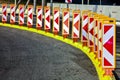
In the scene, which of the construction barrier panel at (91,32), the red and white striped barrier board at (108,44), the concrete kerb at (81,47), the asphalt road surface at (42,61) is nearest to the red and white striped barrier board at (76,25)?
the concrete kerb at (81,47)

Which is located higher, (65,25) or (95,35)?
(95,35)

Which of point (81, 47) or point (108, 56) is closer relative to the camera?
point (108, 56)

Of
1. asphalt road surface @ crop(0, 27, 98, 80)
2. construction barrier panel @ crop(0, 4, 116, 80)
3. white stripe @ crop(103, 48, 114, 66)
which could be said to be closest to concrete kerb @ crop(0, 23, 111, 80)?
construction barrier panel @ crop(0, 4, 116, 80)

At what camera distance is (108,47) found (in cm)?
960

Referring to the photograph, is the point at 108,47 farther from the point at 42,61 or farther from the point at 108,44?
the point at 42,61

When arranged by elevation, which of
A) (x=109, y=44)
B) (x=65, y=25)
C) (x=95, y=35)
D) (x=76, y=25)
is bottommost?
(x=65, y=25)

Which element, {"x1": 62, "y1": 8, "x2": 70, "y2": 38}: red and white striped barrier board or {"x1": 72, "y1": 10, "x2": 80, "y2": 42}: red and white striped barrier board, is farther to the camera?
{"x1": 62, "y1": 8, "x2": 70, "y2": 38}: red and white striped barrier board

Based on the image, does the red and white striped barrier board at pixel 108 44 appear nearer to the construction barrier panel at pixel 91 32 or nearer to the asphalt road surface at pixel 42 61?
the asphalt road surface at pixel 42 61

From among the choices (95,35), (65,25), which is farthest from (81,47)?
(95,35)

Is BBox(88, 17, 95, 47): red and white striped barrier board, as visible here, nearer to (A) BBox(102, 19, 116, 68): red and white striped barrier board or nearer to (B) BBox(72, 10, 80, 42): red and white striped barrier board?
(B) BBox(72, 10, 80, 42): red and white striped barrier board

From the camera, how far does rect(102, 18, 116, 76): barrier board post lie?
9.58 metres

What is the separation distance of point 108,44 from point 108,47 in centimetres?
8

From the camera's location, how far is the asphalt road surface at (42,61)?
10180mm

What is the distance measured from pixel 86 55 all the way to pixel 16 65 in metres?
2.74
